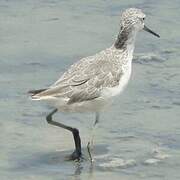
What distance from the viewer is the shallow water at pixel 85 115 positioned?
27.3ft

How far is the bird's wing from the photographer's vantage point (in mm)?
8273

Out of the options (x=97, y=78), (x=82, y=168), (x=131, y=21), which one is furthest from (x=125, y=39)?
(x=82, y=168)

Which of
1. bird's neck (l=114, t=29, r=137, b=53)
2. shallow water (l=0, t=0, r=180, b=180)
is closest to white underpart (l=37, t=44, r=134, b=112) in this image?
bird's neck (l=114, t=29, r=137, b=53)

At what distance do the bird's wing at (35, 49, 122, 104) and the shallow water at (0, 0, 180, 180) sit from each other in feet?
2.07

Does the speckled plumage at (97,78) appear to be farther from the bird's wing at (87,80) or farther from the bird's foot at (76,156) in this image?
the bird's foot at (76,156)

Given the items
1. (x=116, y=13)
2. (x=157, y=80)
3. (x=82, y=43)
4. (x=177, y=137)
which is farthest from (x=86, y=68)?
(x=116, y=13)

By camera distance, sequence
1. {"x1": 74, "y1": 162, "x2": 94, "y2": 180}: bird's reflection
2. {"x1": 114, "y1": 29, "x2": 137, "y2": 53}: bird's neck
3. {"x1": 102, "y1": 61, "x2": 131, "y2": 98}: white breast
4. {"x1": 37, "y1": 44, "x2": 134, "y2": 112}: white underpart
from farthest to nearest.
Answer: {"x1": 114, "y1": 29, "x2": 137, "y2": 53}: bird's neck
{"x1": 102, "y1": 61, "x2": 131, "y2": 98}: white breast
{"x1": 37, "y1": 44, "x2": 134, "y2": 112}: white underpart
{"x1": 74, "y1": 162, "x2": 94, "y2": 180}: bird's reflection

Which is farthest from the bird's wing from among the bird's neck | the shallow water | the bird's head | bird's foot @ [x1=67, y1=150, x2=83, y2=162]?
the shallow water

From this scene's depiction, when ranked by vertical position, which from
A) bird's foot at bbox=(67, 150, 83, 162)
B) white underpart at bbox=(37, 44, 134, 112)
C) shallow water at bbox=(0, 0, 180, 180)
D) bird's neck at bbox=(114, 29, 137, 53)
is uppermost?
bird's neck at bbox=(114, 29, 137, 53)

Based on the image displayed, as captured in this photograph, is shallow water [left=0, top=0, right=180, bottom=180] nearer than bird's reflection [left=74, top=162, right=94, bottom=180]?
No

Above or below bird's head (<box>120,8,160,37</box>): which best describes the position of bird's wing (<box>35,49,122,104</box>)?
below

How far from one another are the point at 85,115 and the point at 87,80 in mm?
1046

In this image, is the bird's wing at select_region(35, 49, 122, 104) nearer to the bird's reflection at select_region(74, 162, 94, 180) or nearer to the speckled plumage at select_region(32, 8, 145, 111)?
the speckled plumage at select_region(32, 8, 145, 111)

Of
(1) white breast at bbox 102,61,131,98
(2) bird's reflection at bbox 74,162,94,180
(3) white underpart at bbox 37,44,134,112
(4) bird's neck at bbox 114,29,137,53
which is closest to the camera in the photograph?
(2) bird's reflection at bbox 74,162,94,180
